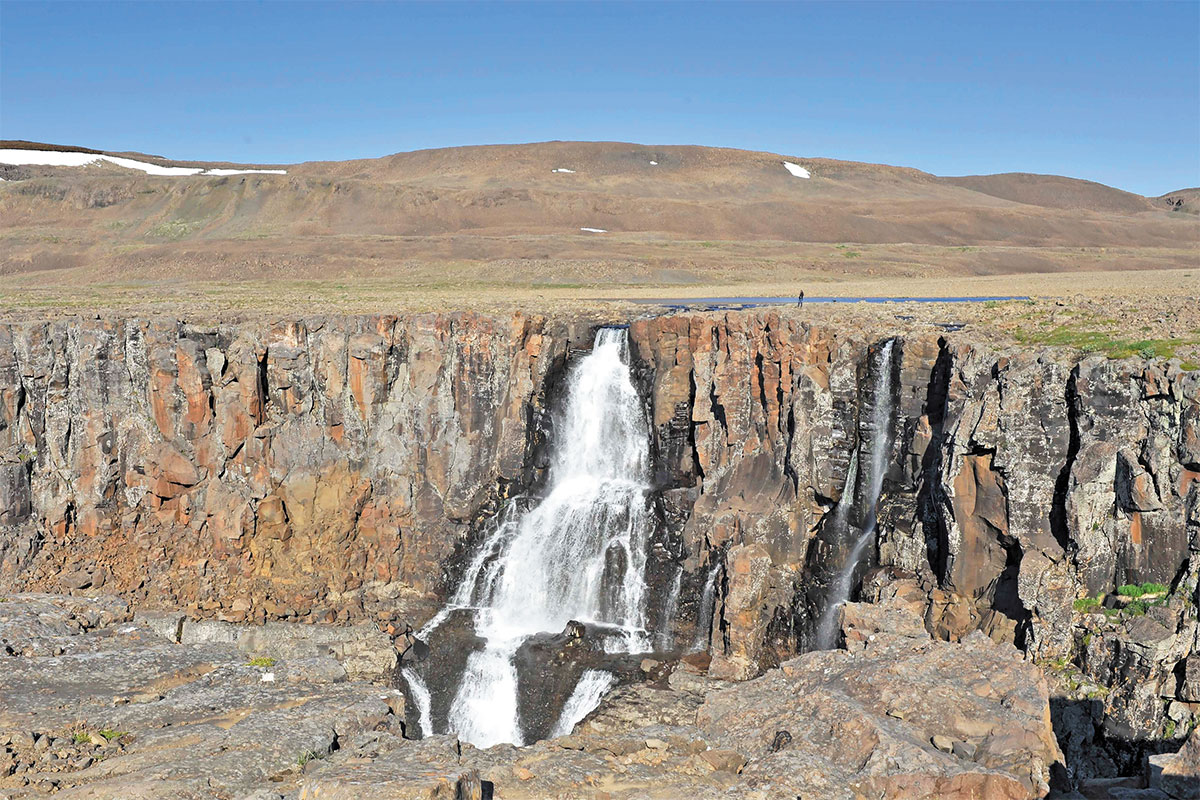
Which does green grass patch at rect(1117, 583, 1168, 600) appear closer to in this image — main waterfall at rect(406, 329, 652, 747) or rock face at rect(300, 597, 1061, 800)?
rock face at rect(300, 597, 1061, 800)

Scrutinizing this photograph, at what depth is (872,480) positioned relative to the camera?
106 feet

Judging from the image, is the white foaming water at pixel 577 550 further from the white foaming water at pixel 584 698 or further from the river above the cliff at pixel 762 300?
the river above the cliff at pixel 762 300

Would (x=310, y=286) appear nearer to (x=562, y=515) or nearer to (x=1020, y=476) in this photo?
(x=562, y=515)

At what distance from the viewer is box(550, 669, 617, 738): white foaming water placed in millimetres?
28828

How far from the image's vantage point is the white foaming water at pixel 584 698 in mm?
28828

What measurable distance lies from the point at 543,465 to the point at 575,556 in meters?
4.76

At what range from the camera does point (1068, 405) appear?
26.5m

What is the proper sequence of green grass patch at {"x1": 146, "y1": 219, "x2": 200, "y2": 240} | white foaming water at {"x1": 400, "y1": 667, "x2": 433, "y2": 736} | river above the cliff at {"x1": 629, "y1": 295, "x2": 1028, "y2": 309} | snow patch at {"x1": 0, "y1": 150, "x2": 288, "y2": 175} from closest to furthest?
white foaming water at {"x1": 400, "y1": 667, "x2": 433, "y2": 736} < river above the cliff at {"x1": 629, "y1": 295, "x2": 1028, "y2": 309} < green grass patch at {"x1": 146, "y1": 219, "x2": 200, "y2": 240} < snow patch at {"x1": 0, "y1": 150, "x2": 288, "y2": 175}

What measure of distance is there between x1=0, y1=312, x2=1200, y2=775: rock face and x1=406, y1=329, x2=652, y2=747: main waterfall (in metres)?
0.90

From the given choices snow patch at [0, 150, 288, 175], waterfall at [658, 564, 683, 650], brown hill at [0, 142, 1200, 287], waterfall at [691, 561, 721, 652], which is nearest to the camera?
waterfall at [691, 561, 721, 652]

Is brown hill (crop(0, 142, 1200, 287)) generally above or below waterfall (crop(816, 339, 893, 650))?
above

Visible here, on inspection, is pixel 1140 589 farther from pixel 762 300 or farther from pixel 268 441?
pixel 762 300

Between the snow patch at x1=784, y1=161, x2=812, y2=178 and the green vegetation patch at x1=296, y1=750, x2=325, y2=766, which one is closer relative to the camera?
the green vegetation patch at x1=296, y1=750, x2=325, y2=766

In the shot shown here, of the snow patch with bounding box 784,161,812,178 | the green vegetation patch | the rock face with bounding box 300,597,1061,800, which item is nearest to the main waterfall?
the green vegetation patch
